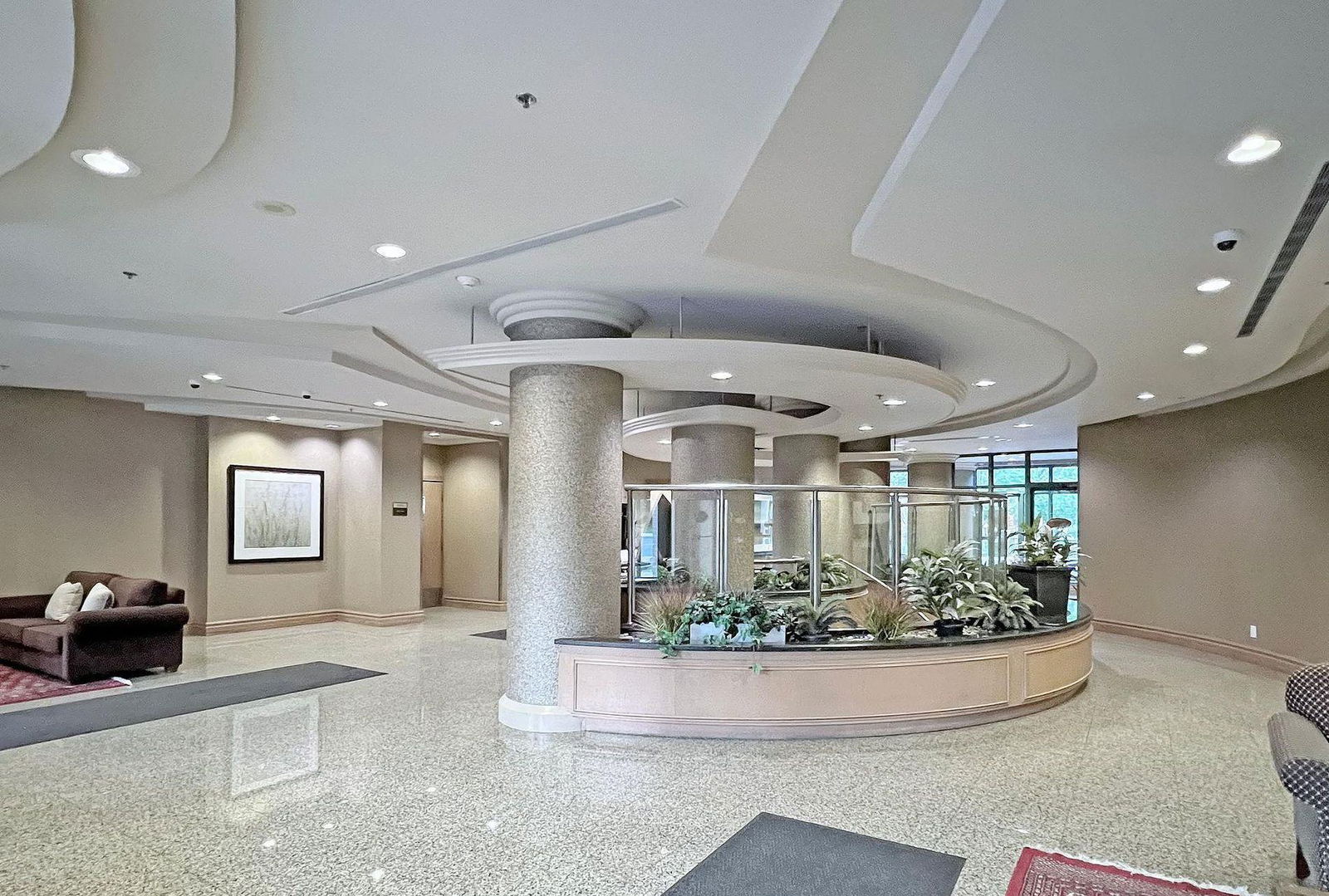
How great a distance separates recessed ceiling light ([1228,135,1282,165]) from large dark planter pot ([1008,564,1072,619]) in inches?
193

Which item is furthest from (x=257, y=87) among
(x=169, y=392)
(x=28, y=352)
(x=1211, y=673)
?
(x=1211, y=673)

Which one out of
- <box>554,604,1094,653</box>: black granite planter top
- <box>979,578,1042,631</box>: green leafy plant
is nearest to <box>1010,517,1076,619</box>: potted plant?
<box>979,578,1042,631</box>: green leafy plant

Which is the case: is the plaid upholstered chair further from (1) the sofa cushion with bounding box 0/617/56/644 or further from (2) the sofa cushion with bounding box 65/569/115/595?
(2) the sofa cushion with bounding box 65/569/115/595

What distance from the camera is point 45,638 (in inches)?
307

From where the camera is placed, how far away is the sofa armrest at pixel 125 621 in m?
7.67

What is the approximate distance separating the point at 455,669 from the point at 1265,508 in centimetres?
843

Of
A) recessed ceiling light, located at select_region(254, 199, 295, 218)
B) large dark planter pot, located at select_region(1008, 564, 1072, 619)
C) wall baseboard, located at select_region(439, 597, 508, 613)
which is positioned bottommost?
wall baseboard, located at select_region(439, 597, 508, 613)

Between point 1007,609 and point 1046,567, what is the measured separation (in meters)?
0.90

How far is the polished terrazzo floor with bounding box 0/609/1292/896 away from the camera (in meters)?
3.68

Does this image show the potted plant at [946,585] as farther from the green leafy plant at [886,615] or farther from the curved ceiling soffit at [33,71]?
the curved ceiling soffit at [33,71]

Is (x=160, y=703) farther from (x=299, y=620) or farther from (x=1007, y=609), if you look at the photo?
(x=1007, y=609)

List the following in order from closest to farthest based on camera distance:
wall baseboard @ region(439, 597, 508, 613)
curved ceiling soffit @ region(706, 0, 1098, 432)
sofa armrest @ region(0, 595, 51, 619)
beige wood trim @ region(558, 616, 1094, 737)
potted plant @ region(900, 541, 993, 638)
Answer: curved ceiling soffit @ region(706, 0, 1098, 432)
beige wood trim @ region(558, 616, 1094, 737)
potted plant @ region(900, 541, 993, 638)
sofa armrest @ region(0, 595, 51, 619)
wall baseboard @ region(439, 597, 508, 613)

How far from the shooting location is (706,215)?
4117 millimetres

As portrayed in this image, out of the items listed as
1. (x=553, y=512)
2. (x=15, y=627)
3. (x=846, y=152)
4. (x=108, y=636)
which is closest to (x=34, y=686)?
(x=108, y=636)
